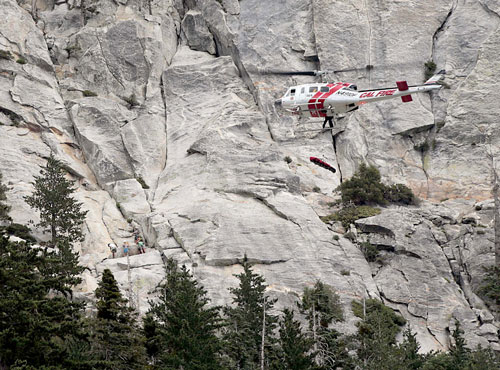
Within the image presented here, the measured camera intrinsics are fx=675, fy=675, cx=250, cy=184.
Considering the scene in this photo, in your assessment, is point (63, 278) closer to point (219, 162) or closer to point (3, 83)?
point (219, 162)


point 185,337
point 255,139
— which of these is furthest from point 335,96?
point 185,337

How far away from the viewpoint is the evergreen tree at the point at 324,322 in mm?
33875

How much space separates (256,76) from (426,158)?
18.0 metres

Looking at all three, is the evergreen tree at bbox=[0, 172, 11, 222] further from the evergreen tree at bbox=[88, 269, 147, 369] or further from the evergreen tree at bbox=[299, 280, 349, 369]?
the evergreen tree at bbox=[299, 280, 349, 369]

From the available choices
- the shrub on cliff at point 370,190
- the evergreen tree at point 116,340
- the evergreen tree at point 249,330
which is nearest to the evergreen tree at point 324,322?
the evergreen tree at point 249,330

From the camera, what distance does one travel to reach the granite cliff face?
45.8 m

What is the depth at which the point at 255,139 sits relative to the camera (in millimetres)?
59438

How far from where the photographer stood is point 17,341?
80.6 feet

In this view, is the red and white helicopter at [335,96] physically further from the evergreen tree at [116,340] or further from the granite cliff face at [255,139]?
the evergreen tree at [116,340]

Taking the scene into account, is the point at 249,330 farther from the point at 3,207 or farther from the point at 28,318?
the point at 3,207

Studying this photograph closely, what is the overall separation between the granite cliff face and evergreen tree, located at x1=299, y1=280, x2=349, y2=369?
1.98m

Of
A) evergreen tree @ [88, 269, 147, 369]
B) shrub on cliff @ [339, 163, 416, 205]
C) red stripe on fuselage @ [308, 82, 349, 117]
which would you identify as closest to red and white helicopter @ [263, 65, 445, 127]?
red stripe on fuselage @ [308, 82, 349, 117]

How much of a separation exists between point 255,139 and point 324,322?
24.9 meters

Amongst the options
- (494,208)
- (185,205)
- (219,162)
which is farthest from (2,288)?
(494,208)
